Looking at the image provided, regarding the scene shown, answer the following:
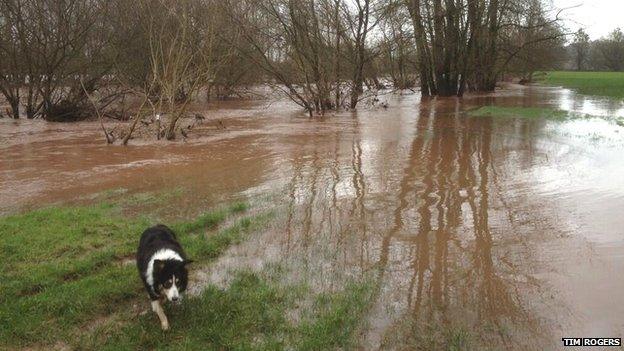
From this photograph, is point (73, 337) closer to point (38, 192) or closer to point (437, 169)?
point (38, 192)

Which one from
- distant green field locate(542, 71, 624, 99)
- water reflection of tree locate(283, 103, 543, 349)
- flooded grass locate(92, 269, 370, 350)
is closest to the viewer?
flooded grass locate(92, 269, 370, 350)

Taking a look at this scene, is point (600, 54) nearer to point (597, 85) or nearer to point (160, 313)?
point (597, 85)

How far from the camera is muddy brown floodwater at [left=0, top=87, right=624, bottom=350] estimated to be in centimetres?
504

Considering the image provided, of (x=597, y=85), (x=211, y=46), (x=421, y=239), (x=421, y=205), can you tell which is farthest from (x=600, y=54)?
(x=421, y=239)

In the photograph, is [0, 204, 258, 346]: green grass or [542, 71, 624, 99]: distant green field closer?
[0, 204, 258, 346]: green grass

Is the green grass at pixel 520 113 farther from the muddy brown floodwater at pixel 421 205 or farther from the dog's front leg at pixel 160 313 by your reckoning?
the dog's front leg at pixel 160 313

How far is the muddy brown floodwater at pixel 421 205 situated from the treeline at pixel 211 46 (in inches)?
161

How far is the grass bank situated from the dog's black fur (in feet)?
1.13

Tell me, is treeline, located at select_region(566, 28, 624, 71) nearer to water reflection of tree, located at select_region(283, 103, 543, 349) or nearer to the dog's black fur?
water reflection of tree, located at select_region(283, 103, 543, 349)

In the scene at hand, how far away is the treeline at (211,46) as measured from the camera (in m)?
20.0

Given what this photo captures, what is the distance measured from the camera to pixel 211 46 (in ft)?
53.7

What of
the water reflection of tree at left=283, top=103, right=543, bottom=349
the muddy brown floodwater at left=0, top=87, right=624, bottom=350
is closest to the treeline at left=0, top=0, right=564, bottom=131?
the muddy brown floodwater at left=0, top=87, right=624, bottom=350

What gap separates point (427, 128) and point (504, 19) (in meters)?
20.2

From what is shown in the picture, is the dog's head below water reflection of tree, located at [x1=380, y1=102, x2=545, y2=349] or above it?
above
